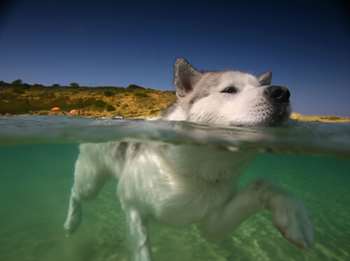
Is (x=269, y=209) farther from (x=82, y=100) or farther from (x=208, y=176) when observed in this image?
(x=82, y=100)

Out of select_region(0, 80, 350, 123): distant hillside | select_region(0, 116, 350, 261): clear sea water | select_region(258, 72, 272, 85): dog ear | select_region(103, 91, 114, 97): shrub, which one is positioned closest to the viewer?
select_region(258, 72, 272, 85): dog ear

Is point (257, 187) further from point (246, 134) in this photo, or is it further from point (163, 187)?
point (163, 187)

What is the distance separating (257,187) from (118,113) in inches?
535

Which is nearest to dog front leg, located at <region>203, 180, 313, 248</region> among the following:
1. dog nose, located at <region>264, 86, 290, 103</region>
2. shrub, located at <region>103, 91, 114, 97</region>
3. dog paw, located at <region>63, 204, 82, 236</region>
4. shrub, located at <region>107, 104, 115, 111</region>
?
dog nose, located at <region>264, 86, 290, 103</region>

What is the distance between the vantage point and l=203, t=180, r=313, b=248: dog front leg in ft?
10.7

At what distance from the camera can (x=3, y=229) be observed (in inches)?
313

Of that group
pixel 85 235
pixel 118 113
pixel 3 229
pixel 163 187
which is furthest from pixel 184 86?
pixel 118 113

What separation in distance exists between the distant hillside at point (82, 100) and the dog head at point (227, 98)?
9.15m

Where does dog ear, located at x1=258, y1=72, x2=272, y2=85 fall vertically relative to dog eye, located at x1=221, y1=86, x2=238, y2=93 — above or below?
above

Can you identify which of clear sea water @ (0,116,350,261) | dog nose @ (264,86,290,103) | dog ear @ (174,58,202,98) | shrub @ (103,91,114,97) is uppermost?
dog ear @ (174,58,202,98)

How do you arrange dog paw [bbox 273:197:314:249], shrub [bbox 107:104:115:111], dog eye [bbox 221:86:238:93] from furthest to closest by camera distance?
shrub [bbox 107:104:115:111], dog eye [bbox 221:86:238:93], dog paw [bbox 273:197:314:249]

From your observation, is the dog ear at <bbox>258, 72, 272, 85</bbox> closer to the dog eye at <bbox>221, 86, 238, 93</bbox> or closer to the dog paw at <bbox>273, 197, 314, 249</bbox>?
the dog eye at <bbox>221, 86, 238, 93</bbox>

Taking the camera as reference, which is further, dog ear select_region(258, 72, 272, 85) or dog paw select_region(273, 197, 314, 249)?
dog ear select_region(258, 72, 272, 85)

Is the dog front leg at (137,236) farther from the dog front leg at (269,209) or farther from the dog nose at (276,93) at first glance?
the dog nose at (276,93)
